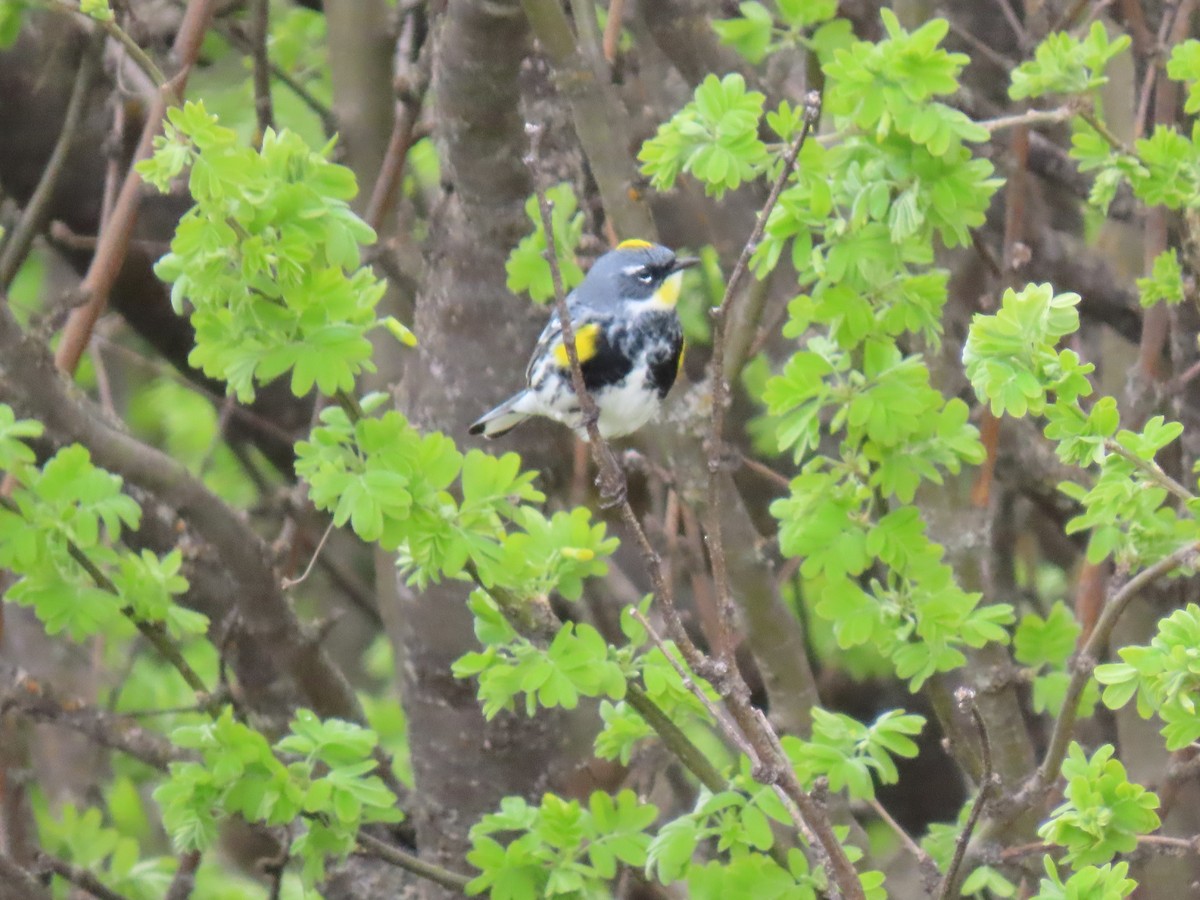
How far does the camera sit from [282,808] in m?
2.88

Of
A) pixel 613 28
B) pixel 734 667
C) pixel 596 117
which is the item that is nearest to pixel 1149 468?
pixel 734 667

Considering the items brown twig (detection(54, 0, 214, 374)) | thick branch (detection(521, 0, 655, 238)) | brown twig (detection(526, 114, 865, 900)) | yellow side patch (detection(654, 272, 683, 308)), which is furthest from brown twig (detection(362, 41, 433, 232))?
brown twig (detection(526, 114, 865, 900))

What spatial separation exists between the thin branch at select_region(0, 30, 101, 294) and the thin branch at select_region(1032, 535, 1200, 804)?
3005 mm

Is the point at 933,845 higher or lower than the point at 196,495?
lower

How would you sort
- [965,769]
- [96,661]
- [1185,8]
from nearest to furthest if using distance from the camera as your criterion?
[965,769]
[1185,8]
[96,661]

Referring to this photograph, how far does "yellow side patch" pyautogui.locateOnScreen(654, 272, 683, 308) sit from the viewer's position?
3.84m

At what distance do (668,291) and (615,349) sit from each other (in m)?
0.22

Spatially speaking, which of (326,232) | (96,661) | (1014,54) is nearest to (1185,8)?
(1014,54)

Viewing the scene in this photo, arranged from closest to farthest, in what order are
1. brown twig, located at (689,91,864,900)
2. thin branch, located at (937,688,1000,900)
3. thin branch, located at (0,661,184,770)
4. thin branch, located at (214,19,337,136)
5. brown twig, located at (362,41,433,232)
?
thin branch, located at (937,688,1000,900) < brown twig, located at (689,91,864,900) < thin branch, located at (0,661,184,770) < brown twig, located at (362,41,433,232) < thin branch, located at (214,19,337,136)

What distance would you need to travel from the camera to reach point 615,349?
148 inches

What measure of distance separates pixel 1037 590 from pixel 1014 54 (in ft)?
5.78

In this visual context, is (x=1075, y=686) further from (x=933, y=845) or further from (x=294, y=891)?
(x=294, y=891)

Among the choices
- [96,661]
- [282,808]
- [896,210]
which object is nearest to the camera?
[896,210]

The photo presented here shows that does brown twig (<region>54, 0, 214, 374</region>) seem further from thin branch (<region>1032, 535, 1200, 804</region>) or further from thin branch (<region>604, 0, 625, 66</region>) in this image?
thin branch (<region>1032, 535, 1200, 804</region>)
